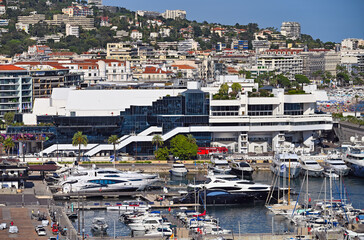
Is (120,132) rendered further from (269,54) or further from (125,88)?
(269,54)

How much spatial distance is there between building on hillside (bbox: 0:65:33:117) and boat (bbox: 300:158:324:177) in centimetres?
2869

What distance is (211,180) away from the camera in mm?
47688

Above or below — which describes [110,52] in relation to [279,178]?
above

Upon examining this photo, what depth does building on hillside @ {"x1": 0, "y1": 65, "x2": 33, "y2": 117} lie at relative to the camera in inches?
2916

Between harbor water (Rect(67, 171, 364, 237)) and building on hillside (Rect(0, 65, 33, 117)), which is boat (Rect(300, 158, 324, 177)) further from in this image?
building on hillside (Rect(0, 65, 33, 117))

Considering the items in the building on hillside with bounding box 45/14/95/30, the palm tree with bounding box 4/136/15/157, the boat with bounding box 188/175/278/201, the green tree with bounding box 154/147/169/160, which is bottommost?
the boat with bounding box 188/175/278/201

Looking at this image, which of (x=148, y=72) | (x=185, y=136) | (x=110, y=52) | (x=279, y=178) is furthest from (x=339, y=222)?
(x=110, y=52)

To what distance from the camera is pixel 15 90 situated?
7506 centimetres

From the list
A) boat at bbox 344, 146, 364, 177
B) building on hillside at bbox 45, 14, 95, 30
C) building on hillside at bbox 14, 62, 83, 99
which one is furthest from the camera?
building on hillside at bbox 45, 14, 95, 30

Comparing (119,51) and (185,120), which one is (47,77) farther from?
(119,51)

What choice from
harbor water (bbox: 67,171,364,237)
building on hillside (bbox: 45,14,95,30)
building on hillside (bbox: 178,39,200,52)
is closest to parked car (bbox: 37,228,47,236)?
harbor water (bbox: 67,171,364,237)

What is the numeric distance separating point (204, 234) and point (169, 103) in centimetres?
2323

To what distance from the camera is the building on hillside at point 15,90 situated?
2916 inches

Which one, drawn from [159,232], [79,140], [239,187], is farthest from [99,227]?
[79,140]
